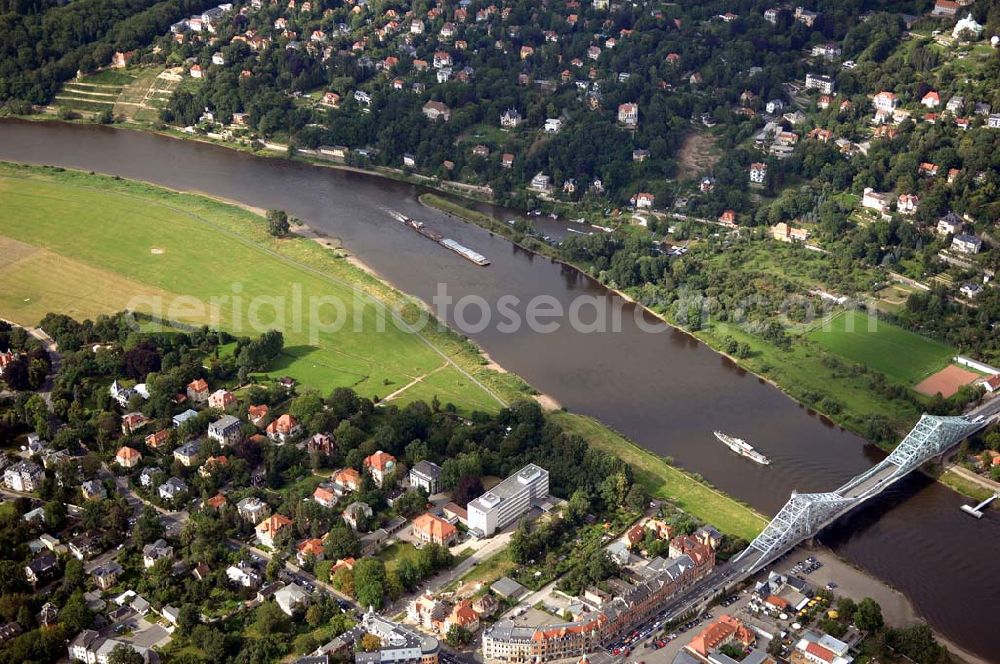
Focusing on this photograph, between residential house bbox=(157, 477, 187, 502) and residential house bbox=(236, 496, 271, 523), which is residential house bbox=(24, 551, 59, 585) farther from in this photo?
residential house bbox=(236, 496, 271, 523)

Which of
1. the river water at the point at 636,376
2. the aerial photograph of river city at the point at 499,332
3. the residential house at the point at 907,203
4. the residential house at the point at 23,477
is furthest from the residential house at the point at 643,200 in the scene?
the residential house at the point at 23,477

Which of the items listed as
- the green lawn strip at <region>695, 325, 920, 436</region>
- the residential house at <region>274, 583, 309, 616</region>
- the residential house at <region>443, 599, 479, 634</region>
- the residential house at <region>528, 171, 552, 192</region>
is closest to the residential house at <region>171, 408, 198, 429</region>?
the residential house at <region>274, 583, 309, 616</region>

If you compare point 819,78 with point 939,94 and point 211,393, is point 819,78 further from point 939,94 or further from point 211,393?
point 211,393

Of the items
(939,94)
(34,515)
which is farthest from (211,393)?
(939,94)

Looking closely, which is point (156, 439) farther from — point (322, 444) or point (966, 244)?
point (966, 244)

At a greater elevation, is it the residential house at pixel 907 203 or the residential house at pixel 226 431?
the residential house at pixel 907 203

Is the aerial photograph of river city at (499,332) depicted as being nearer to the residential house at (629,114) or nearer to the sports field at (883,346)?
the sports field at (883,346)
